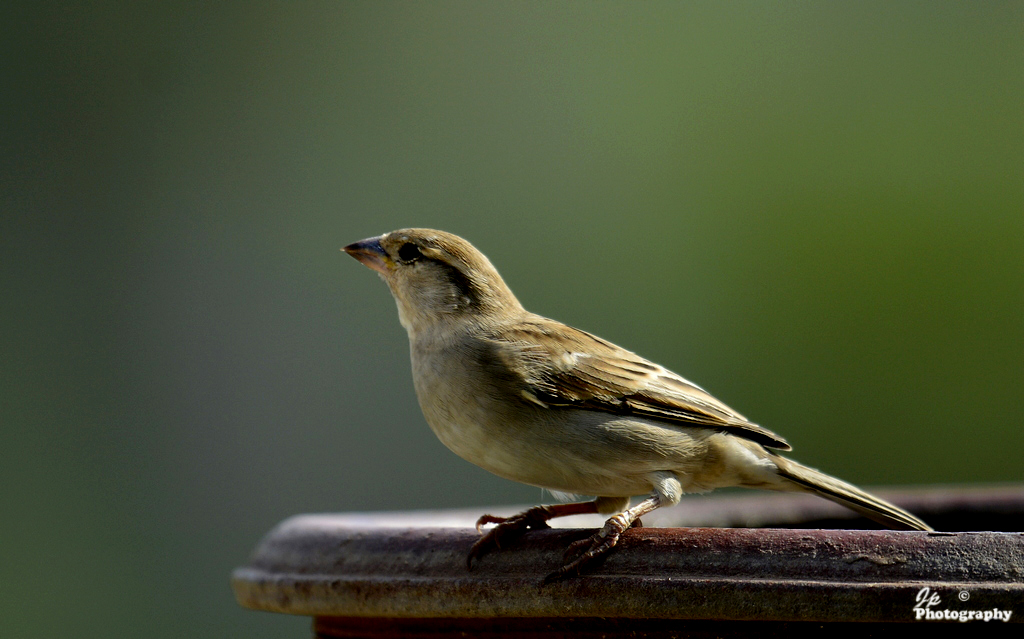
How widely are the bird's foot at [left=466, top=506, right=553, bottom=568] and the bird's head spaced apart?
0.73m

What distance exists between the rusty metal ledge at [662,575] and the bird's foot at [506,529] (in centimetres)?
3

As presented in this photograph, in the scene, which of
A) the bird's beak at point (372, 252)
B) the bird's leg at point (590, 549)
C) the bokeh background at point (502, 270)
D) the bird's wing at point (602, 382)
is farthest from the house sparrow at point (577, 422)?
the bokeh background at point (502, 270)

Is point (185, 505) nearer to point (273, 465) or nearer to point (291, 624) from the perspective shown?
point (273, 465)

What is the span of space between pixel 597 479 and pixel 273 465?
6.18 meters

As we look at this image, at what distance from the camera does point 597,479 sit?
9.05ft

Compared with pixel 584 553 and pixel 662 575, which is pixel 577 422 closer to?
pixel 584 553

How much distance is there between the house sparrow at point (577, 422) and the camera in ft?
9.01

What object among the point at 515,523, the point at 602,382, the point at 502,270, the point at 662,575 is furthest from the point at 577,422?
the point at 502,270

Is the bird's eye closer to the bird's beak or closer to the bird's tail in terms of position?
the bird's beak

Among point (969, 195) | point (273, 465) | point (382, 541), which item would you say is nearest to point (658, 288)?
point (969, 195)

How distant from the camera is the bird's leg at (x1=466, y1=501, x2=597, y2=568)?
7.59 ft

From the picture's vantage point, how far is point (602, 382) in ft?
9.62

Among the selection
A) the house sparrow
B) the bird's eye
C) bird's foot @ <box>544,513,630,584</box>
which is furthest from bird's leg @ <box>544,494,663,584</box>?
the bird's eye

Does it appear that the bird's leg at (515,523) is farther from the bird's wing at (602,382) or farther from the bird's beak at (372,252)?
the bird's beak at (372,252)
